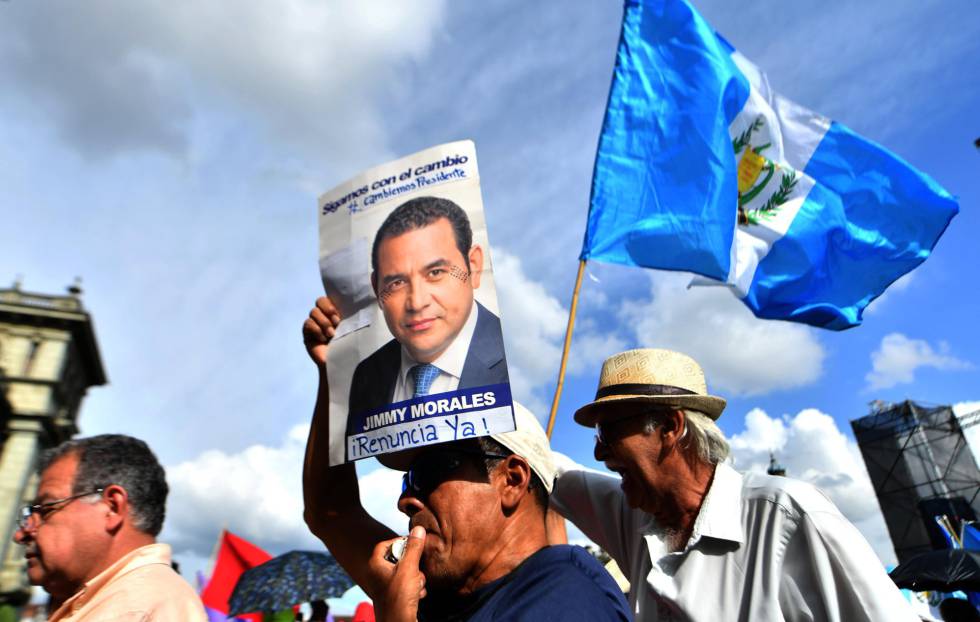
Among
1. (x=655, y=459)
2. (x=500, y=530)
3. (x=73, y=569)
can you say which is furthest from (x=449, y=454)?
(x=73, y=569)

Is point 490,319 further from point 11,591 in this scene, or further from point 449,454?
point 11,591

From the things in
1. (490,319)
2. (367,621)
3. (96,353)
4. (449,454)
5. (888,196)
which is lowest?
(367,621)

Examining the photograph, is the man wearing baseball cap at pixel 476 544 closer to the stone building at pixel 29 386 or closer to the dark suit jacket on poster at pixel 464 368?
the dark suit jacket on poster at pixel 464 368

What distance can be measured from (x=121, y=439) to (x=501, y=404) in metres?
1.66

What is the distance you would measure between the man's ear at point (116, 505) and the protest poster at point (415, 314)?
1.04 metres

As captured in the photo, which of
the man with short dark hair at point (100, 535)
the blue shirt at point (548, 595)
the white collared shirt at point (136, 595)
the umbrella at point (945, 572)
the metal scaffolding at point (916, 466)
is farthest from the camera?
the metal scaffolding at point (916, 466)

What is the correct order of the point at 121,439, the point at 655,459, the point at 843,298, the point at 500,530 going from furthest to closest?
the point at 843,298
the point at 121,439
the point at 655,459
the point at 500,530

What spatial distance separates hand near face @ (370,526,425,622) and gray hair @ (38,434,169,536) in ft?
3.95

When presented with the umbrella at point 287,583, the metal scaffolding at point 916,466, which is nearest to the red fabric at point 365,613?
the umbrella at point 287,583

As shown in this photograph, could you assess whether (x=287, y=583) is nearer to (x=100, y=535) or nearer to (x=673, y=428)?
(x=100, y=535)

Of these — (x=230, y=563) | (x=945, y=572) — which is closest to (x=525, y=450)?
(x=230, y=563)

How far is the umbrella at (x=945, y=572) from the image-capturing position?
6.74 m

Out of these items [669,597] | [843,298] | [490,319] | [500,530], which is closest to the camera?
[490,319]

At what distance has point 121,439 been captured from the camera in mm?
2328
